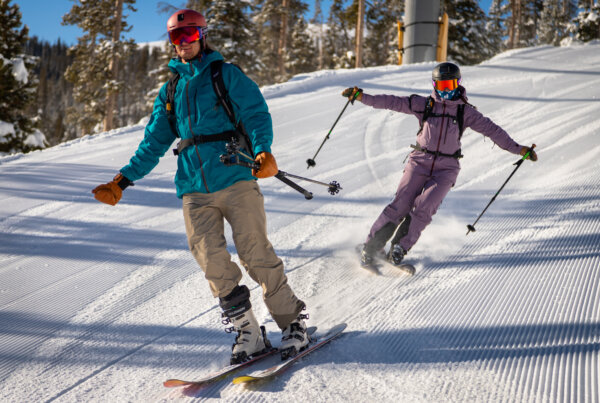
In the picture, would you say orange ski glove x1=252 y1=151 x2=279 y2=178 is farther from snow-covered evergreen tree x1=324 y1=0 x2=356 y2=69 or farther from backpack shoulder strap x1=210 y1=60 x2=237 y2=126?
snow-covered evergreen tree x1=324 y1=0 x2=356 y2=69

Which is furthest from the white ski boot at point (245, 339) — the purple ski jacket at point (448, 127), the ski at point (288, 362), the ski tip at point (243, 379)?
the purple ski jacket at point (448, 127)

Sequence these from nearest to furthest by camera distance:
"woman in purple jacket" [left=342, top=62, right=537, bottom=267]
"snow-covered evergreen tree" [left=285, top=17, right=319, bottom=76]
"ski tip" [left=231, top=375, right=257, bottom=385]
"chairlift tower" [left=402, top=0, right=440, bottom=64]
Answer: "ski tip" [left=231, top=375, right=257, bottom=385]
"woman in purple jacket" [left=342, top=62, right=537, bottom=267]
"chairlift tower" [left=402, top=0, right=440, bottom=64]
"snow-covered evergreen tree" [left=285, top=17, right=319, bottom=76]

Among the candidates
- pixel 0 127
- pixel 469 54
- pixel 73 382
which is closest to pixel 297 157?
pixel 73 382

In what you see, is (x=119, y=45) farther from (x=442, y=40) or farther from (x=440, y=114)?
(x=440, y=114)

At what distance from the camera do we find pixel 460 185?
6367mm

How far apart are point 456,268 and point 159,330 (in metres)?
2.65

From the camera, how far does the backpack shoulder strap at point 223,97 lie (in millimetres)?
2477

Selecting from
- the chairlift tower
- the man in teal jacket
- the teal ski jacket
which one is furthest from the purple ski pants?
the chairlift tower

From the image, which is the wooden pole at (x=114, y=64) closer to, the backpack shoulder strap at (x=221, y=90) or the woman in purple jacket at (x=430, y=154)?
the woman in purple jacket at (x=430, y=154)

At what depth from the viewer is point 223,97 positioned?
2473 mm

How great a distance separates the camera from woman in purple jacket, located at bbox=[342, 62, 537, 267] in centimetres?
407

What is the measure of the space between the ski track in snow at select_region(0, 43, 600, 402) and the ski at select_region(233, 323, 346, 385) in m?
0.05

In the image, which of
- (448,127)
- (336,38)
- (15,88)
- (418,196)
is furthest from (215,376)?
(336,38)

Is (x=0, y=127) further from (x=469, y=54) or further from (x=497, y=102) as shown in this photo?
(x=469, y=54)
